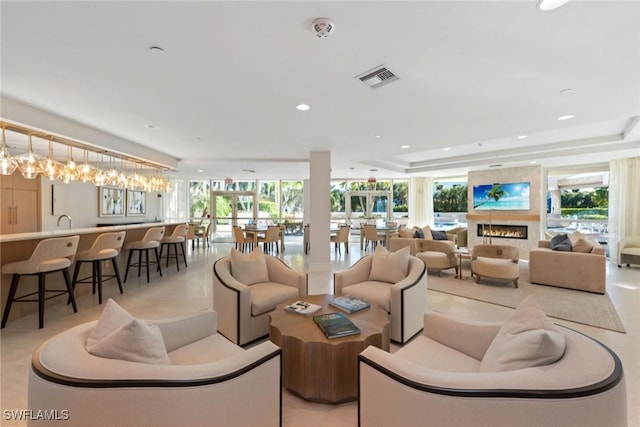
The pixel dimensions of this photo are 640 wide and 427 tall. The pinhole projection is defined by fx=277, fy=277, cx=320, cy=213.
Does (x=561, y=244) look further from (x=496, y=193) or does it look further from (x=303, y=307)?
(x=303, y=307)

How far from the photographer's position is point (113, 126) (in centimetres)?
438

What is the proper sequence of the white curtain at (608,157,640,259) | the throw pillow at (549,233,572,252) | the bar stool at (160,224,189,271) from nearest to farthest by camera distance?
the throw pillow at (549,233,572,252), the bar stool at (160,224,189,271), the white curtain at (608,157,640,259)

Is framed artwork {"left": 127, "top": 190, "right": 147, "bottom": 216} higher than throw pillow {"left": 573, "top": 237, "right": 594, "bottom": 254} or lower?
higher

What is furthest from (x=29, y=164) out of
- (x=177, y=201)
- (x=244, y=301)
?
(x=177, y=201)

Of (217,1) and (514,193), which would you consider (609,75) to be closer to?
(217,1)

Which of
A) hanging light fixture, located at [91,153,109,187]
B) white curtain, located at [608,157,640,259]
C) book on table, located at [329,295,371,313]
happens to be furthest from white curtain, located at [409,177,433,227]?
hanging light fixture, located at [91,153,109,187]

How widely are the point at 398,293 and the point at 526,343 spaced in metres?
1.52

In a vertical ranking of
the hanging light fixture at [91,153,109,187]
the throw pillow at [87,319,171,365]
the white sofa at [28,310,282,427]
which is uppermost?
the hanging light fixture at [91,153,109,187]

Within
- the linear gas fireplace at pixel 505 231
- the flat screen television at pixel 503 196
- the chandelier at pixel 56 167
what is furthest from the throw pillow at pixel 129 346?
the flat screen television at pixel 503 196

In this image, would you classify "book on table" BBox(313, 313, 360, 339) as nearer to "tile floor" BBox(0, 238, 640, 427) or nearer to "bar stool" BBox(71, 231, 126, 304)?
"tile floor" BBox(0, 238, 640, 427)

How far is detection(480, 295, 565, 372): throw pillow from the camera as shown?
3.84 feet

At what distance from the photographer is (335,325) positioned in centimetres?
215

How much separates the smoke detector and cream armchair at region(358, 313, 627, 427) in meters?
2.10

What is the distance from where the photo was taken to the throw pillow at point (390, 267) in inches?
130
